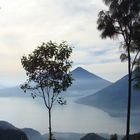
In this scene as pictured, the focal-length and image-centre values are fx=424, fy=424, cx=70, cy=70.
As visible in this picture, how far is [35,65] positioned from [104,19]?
9.51 meters

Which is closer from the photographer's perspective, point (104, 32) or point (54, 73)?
point (104, 32)

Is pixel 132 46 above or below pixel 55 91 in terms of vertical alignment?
above

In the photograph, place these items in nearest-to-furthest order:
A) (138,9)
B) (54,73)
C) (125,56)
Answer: (138,9) < (125,56) < (54,73)

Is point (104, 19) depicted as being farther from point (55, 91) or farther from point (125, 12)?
point (55, 91)

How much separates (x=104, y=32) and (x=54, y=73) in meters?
7.59

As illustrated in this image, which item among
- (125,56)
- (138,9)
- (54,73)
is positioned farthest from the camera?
(54,73)

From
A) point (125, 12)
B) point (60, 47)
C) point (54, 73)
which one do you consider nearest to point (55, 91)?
point (54, 73)

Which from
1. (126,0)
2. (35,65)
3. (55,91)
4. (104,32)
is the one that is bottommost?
(55,91)

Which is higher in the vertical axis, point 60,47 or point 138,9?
point 138,9

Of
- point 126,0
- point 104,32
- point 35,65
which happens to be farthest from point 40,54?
point 126,0

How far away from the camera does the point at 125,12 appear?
125ft

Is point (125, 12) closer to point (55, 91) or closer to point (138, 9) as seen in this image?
point (138, 9)

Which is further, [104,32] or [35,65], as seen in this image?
[35,65]

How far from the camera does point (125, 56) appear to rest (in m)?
40.3
